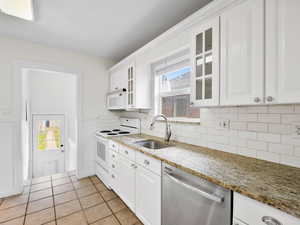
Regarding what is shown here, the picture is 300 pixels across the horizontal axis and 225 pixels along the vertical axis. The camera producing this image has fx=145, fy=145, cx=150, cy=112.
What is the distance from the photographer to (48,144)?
145 inches

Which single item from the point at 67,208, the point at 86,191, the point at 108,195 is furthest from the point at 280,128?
the point at 86,191

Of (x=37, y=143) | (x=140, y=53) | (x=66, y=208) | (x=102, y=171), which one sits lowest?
(x=66, y=208)

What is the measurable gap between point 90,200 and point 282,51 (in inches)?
108

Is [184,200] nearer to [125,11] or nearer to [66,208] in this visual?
[66,208]

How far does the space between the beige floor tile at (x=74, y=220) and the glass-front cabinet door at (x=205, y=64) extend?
1.91 metres

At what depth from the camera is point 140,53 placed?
7.61 ft

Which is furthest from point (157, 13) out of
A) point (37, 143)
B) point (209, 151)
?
point (37, 143)

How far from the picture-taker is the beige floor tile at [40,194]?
7.28ft

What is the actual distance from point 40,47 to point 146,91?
2.05m

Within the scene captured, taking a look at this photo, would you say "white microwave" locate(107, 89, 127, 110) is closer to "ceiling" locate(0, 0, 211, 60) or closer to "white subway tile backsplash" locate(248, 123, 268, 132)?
"ceiling" locate(0, 0, 211, 60)

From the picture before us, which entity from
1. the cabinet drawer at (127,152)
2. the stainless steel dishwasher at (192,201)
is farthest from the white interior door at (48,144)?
→ the stainless steel dishwasher at (192,201)

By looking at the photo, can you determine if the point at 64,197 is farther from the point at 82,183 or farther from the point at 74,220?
the point at 74,220

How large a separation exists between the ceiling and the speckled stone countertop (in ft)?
5.32

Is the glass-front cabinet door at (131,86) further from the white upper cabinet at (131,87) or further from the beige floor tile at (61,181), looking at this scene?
the beige floor tile at (61,181)
